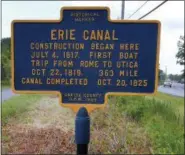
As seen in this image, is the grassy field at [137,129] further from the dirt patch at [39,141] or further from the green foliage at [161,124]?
the dirt patch at [39,141]

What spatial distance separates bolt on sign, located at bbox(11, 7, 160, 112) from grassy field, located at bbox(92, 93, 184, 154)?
277cm

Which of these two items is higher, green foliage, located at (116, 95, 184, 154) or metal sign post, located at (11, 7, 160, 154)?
metal sign post, located at (11, 7, 160, 154)

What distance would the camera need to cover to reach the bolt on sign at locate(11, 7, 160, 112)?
142 inches

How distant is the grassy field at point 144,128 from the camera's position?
6.32m

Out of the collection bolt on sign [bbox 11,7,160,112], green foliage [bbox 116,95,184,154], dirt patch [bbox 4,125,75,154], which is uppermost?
bolt on sign [bbox 11,7,160,112]

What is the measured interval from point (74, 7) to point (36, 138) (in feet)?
12.6

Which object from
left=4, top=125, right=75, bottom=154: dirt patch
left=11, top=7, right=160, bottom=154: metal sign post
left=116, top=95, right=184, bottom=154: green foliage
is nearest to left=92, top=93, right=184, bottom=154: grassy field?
left=116, top=95, right=184, bottom=154: green foliage

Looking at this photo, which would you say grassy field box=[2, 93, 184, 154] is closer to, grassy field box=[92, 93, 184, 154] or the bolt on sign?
grassy field box=[92, 93, 184, 154]

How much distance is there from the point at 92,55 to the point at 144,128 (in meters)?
4.30

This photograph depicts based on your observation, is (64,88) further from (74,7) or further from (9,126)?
(9,126)

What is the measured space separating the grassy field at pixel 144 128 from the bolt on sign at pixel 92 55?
277 cm

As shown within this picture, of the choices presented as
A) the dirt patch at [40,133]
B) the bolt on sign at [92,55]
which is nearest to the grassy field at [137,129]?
the dirt patch at [40,133]

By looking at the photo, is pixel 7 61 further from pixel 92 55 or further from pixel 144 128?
pixel 92 55

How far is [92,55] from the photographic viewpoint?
3633 millimetres
